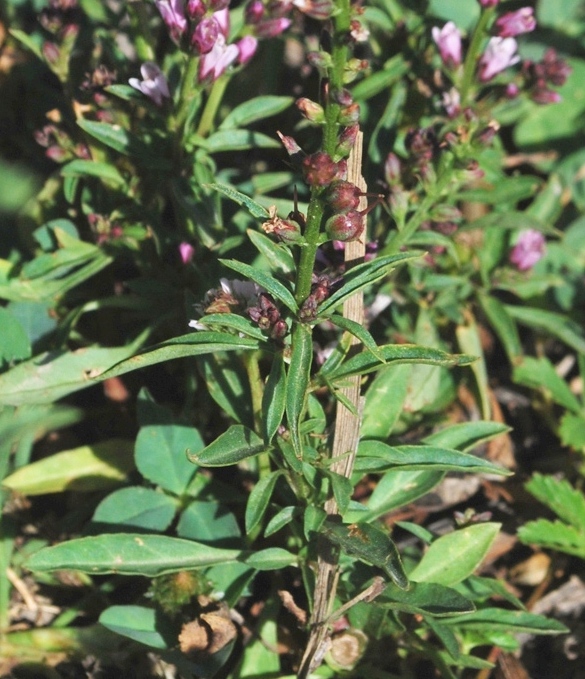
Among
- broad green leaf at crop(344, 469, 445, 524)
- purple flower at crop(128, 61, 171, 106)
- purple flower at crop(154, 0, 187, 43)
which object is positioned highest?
purple flower at crop(154, 0, 187, 43)

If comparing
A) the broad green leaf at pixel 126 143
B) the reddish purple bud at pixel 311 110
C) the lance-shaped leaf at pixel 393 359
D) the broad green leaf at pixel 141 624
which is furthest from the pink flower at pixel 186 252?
the broad green leaf at pixel 141 624

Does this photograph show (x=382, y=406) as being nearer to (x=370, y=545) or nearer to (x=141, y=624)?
(x=370, y=545)

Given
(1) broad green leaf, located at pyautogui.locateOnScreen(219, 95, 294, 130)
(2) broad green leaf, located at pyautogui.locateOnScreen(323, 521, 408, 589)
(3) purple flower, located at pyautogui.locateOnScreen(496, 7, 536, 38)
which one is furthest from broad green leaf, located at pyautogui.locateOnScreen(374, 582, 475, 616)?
(3) purple flower, located at pyautogui.locateOnScreen(496, 7, 536, 38)

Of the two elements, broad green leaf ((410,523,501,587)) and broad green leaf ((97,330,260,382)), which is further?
broad green leaf ((410,523,501,587))

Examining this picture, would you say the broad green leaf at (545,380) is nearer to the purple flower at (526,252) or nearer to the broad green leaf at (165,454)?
the purple flower at (526,252)

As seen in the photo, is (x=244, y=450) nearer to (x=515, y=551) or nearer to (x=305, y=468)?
(x=305, y=468)

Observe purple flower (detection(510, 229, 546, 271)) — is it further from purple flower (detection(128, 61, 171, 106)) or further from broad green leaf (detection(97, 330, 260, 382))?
broad green leaf (detection(97, 330, 260, 382))

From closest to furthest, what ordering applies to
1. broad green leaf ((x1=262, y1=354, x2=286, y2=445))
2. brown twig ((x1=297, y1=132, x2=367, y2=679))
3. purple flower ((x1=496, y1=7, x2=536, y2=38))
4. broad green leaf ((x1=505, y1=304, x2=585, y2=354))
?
broad green leaf ((x1=262, y1=354, x2=286, y2=445)) < brown twig ((x1=297, y1=132, x2=367, y2=679)) < purple flower ((x1=496, y1=7, x2=536, y2=38)) < broad green leaf ((x1=505, y1=304, x2=585, y2=354))
